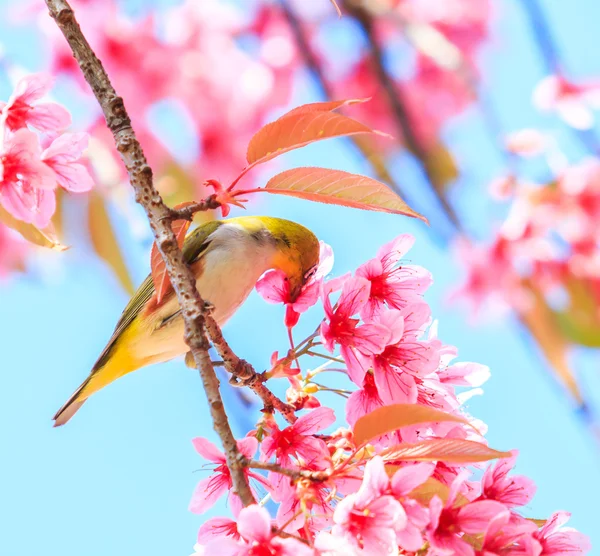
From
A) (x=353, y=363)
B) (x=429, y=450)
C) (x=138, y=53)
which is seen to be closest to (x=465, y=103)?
(x=138, y=53)

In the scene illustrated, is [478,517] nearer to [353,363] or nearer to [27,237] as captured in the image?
[353,363]

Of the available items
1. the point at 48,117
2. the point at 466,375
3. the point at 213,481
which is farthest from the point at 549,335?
the point at 48,117

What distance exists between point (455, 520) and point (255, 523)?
9.0 inches

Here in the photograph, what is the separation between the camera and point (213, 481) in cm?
98

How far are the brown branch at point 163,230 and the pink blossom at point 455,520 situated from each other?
7.6 inches

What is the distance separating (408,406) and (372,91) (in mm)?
2009

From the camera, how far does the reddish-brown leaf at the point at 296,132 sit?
0.88 meters

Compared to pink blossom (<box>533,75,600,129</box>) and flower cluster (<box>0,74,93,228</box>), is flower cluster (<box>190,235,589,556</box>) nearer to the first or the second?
flower cluster (<box>0,74,93,228</box>)

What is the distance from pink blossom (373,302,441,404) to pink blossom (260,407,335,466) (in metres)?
0.08

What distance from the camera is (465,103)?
2.86 meters

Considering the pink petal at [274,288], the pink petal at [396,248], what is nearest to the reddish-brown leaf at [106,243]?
the pink petal at [274,288]

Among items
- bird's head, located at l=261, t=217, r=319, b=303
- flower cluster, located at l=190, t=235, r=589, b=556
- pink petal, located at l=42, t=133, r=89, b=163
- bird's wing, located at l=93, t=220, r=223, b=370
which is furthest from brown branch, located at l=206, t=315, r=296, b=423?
bird's wing, located at l=93, t=220, r=223, b=370

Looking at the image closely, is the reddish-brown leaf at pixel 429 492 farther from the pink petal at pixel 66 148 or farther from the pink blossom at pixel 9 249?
the pink blossom at pixel 9 249

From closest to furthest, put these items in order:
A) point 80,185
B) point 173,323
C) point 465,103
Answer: point 80,185, point 173,323, point 465,103
